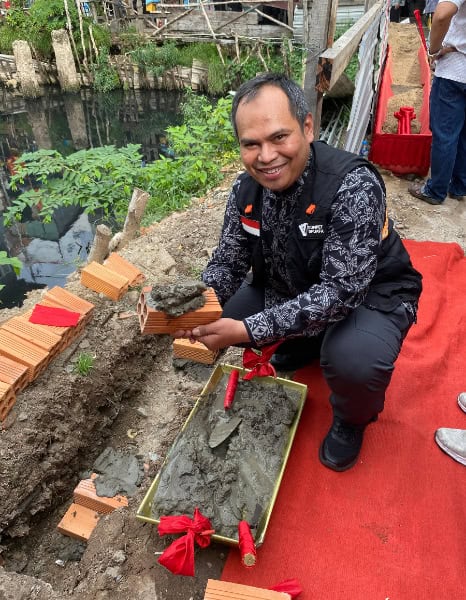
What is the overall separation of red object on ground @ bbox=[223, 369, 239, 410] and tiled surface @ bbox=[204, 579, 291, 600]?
2.55 ft

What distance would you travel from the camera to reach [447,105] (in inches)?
148

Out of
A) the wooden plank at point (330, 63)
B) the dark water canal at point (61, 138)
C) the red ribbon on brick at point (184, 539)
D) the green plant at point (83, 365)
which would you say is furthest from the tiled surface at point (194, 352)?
the dark water canal at point (61, 138)

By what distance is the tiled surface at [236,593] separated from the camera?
5.04ft

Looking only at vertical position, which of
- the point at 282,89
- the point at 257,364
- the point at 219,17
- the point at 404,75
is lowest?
the point at 257,364

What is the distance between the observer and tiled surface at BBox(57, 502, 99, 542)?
7.27 ft

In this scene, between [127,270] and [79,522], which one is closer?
[79,522]

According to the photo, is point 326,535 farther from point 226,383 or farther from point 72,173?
point 72,173

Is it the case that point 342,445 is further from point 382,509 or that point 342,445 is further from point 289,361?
point 289,361

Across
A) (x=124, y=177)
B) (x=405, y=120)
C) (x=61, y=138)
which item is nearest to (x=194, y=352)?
(x=124, y=177)

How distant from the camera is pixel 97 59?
1334 cm

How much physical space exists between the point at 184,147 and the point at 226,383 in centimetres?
391

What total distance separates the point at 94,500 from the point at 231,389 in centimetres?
→ 88

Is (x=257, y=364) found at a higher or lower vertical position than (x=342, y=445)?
higher

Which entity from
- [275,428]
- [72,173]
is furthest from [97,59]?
[275,428]
